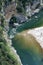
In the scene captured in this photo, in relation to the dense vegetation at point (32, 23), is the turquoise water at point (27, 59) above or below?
below

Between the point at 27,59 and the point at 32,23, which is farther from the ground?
the point at 32,23

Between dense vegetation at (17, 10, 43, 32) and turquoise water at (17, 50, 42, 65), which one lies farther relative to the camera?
dense vegetation at (17, 10, 43, 32)

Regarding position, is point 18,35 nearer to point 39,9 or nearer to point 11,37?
point 11,37

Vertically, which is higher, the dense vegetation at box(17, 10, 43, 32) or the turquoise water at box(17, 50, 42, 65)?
the dense vegetation at box(17, 10, 43, 32)

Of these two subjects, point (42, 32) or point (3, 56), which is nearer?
point (3, 56)

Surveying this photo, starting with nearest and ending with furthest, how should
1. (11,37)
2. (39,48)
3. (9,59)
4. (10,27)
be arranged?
(9,59) → (39,48) → (11,37) → (10,27)

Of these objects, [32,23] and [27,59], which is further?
[32,23]

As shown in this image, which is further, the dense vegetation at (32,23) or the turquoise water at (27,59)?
the dense vegetation at (32,23)

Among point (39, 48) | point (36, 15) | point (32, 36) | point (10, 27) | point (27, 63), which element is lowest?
point (27, 63)

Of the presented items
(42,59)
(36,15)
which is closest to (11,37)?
(42,59)

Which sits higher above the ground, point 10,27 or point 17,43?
point 10,27

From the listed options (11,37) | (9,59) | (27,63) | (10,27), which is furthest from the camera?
(10,27)
